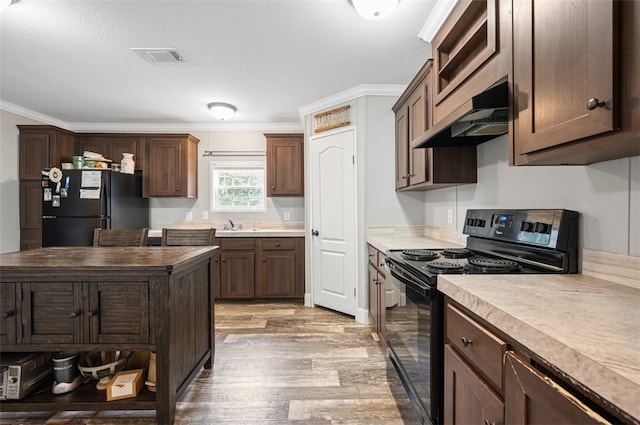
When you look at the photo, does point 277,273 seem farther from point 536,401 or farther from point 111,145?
point 536,401

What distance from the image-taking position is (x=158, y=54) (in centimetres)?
260

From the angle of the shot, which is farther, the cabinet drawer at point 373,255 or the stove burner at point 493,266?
the cabinet drawer at point 373,255

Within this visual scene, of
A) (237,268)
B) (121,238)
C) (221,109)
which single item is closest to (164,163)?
(221,109)

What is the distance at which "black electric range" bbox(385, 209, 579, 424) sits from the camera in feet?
4.29

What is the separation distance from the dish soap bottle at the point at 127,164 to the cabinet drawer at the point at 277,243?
2013 mm

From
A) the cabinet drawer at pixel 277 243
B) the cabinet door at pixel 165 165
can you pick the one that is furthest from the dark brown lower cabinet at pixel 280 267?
the cabinet door at pixel 165 165

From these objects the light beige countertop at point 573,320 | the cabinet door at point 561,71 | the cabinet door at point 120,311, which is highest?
the cabinet door at point 561,71

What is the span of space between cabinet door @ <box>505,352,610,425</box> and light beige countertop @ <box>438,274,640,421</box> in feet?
0.16

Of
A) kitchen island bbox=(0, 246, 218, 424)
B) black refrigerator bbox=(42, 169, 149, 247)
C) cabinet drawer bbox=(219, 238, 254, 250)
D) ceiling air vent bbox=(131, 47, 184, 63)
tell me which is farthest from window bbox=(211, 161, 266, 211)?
kitchen island bbox=(0, 246, 218, 424)

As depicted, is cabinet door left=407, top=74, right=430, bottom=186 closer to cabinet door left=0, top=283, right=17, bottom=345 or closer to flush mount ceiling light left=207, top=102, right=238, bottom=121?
flush mount ceiling light left=207, top=102, right=238, bottom=121

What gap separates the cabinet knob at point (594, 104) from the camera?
2.63 ft

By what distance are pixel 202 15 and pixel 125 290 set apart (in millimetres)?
1794

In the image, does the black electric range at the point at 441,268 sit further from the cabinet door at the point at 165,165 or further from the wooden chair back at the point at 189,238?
the cabinet door at the point at 165,165

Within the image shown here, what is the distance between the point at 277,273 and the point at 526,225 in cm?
299
